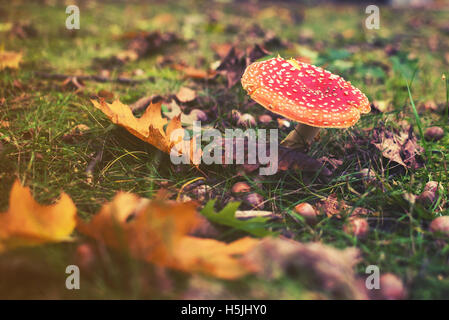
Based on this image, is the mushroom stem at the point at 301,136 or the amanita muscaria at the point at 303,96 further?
the mushroom stem at the point at 301,136

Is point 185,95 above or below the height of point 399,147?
above

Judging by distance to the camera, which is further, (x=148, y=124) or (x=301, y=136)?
(x=301, y=136)

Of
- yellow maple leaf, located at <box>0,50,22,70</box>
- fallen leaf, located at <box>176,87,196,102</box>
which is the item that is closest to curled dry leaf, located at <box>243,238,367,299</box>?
fallen leaf, located at <box>176,87,196,102</box>

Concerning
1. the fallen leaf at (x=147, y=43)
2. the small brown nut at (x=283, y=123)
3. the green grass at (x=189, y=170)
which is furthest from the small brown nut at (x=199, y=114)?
the fallen leaf at (x=147, y=43)

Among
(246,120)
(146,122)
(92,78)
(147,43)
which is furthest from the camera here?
(147,43)

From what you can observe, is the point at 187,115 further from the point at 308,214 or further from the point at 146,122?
the point at 308,214

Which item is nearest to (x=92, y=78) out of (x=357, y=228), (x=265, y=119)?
(x=265, y=119)

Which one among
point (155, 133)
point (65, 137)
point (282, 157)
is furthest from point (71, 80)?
point (282, 157)

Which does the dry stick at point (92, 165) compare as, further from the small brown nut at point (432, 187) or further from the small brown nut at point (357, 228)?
the small brown nut at point (432, 187)
